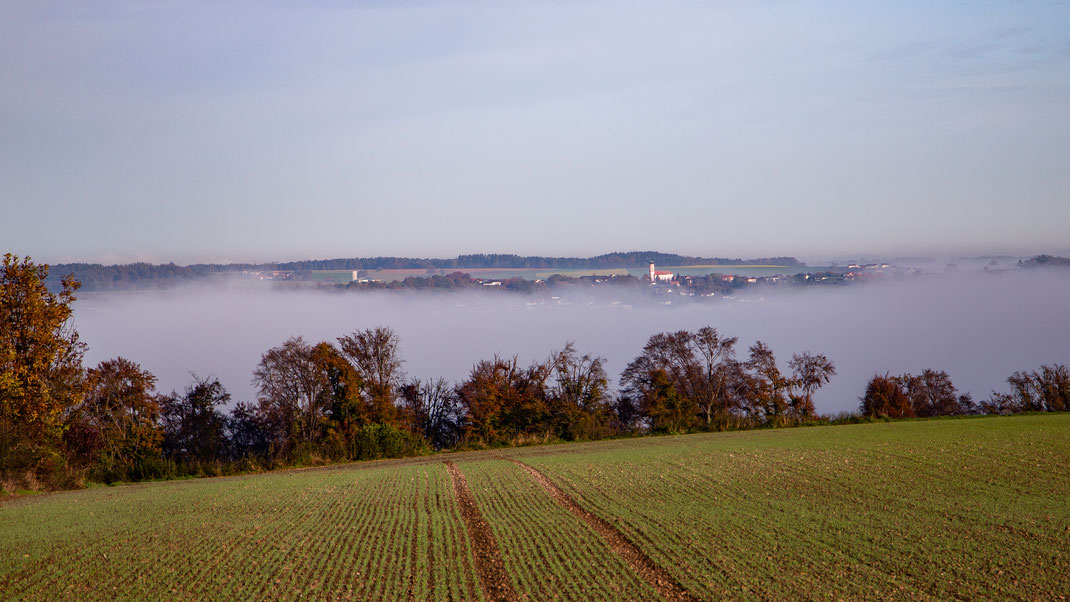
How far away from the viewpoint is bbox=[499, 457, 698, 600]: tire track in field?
1130 cm

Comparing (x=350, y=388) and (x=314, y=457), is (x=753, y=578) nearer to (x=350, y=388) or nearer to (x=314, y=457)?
(x=314, y=457)

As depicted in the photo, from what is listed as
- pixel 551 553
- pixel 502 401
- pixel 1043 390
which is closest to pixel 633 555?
pixel 551 553

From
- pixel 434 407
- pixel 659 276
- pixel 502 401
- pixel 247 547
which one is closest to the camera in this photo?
pixel 247 547

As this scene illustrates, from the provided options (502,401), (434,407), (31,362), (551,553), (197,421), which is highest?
(31,362)

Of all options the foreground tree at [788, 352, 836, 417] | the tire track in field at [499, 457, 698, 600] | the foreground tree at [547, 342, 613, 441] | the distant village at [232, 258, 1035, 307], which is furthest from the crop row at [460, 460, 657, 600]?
the distant village at [232, 258, 1035, 307]

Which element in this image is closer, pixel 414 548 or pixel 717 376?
pixel 414 548

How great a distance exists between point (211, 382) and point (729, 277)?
129m

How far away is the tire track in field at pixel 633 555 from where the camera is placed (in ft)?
37.1

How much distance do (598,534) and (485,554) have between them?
2458 millimetres

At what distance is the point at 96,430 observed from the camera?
37.7 metres

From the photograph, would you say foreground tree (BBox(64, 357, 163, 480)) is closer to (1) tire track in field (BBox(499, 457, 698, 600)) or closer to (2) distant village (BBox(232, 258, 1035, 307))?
(1) tire track in field (BBox(499, 457, 698, 600))

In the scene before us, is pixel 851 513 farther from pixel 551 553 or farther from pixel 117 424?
pixel 117 424

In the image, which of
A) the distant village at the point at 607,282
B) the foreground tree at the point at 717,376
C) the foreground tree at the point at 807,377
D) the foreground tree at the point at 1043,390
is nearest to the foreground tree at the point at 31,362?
the foreground tree at the point at 717,376

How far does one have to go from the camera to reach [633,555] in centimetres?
1324
